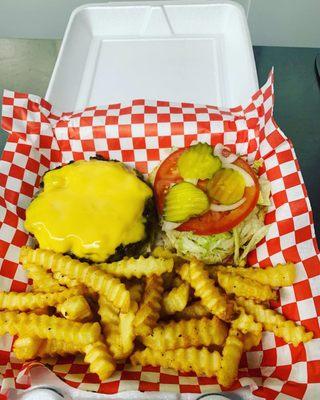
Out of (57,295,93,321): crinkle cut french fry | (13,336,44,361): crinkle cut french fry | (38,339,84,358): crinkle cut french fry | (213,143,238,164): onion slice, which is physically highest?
(213,143,238,164): onion slice

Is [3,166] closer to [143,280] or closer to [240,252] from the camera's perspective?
[143,280]

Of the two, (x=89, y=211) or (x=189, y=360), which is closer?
(x=189, y=360)

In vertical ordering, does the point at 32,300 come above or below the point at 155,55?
below

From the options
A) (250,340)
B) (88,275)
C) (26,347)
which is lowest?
(250,340)

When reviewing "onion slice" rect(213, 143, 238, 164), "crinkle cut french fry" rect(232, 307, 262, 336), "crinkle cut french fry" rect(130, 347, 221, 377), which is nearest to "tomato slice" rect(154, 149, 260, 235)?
"onion slice" rect(213, 143, 238, 164)

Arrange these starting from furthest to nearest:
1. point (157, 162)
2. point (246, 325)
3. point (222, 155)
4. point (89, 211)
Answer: point (157, 162) < point (222, 155) < point (89, 211) < point (246, 325)

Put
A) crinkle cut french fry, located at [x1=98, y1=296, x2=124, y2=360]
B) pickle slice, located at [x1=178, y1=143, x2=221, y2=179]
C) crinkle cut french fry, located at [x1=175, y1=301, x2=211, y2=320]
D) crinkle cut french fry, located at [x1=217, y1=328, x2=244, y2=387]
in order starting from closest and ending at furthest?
crinkle cut french fry, located at [x1=217, y1=328, x2=244, y2=387]
crinkle cut french fry, located at [x1=98, y1=296, x2=124, y2=360]
crinkle cut french fry, located at [x1=175, y1=301, x2=211, y2=320]
pickle slice, located at [x1=178, y1=143, x2=221, y2=179]

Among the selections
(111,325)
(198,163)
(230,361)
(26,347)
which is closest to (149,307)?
(111,325)

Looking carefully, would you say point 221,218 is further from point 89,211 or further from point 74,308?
point 74,308

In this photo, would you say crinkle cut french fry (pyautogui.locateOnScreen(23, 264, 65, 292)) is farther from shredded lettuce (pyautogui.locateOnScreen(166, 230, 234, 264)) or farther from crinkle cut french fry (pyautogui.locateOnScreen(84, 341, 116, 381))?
shredded lettuce (pyautogui.locateOnScreen(166, 230, 234, 264))

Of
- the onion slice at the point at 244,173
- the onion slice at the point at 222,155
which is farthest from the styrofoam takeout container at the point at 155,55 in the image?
the onion slice at the point at 244,173
